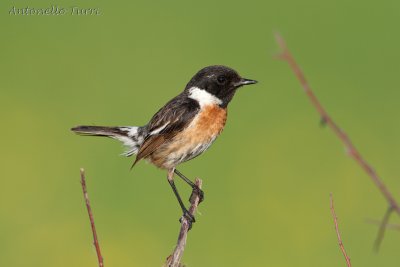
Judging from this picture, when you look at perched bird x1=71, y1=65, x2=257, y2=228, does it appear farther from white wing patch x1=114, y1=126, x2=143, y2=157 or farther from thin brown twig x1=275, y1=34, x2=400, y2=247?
thin brown twig x1=275, y1=34, x2=400, y2=247

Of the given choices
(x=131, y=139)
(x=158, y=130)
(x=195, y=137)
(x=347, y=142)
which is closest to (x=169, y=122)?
(x=158, y=130)

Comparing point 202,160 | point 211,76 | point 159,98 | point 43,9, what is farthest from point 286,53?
point 43,9

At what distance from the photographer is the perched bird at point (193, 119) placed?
17.1 ft

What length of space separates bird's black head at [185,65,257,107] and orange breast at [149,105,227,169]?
92mm

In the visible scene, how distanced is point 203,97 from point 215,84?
0.15 meters

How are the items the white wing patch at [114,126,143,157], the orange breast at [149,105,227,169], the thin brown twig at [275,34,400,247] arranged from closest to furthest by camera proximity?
1. the thin brown twig at [275,34,400,247]
2. the orange breast at [149,105,227,169]
3. the white wing patch at [114,126,143,157]

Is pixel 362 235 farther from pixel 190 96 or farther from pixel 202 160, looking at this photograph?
pixel 190 96

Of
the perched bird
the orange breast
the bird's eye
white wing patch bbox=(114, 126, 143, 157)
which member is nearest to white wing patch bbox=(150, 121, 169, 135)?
the perched bird

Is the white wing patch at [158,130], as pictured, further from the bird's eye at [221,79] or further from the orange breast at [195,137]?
the bird's eye at [221,79]

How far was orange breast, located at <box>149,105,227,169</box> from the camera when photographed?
5207 millimetres

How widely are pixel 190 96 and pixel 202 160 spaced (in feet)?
10.3

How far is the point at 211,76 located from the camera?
525 cm

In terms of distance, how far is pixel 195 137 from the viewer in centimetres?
520

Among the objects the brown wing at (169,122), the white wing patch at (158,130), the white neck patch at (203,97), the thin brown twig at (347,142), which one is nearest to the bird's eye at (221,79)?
the white neck patch at (203,97)
